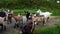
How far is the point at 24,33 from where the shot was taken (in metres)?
9.82

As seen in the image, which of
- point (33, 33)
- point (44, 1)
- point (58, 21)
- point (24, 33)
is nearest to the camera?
point (24, 33)

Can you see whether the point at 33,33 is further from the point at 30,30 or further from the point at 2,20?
the point at 2,20

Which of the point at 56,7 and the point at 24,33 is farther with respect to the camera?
the point at 56,7

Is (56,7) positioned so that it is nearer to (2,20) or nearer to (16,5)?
(16,5)

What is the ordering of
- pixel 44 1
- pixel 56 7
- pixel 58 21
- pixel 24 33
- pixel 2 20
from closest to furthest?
pixel 24 33, pixel 2 20, pixel 58 21, pixel 56 7, pixel 44 1

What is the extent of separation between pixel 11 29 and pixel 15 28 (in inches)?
10.0

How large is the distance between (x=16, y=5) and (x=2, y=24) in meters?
9.65

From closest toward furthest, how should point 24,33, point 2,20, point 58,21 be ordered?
point 24,33, point 2,20, point 58,21

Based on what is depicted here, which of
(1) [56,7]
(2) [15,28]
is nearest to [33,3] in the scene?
(1) [56,7]

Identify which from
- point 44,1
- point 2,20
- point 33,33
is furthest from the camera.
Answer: point 44,1

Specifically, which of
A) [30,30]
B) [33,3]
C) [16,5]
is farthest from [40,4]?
[30,30]

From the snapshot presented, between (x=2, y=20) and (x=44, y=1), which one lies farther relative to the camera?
(x=44, y=1)

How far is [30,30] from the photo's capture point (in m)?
10.1

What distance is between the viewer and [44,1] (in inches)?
906
